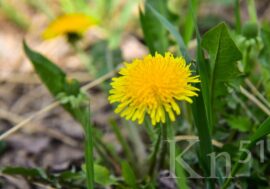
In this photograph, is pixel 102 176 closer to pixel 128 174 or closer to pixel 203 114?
pixel 128 174

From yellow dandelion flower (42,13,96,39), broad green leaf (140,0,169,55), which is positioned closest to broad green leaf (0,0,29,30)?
yellow dandelion flower (42,13,96,39)

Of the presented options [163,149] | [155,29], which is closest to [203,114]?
[163,149]

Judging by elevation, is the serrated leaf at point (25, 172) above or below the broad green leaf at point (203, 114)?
below

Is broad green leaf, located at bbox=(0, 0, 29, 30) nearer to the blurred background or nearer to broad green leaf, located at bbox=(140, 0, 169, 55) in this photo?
the blurred background

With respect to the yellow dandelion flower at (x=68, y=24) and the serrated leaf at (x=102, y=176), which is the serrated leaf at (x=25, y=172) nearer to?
the serrated leaf at (x=102, y=176)

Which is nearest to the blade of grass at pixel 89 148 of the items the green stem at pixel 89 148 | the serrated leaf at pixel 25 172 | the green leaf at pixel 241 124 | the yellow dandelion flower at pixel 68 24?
the green stem at pixel 89 148

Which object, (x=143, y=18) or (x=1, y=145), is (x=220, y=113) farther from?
(x=1, y=145)
